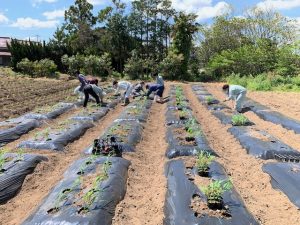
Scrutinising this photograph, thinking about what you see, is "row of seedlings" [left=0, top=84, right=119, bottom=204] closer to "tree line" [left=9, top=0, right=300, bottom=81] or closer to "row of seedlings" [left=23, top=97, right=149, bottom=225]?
"row of seedlings" [left=23, top=97, right=149, bottom=225]

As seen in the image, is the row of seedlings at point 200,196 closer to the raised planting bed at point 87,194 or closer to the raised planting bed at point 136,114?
the raised planting bed at point 87,194

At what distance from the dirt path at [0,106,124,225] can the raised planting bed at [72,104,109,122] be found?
5.88 feet

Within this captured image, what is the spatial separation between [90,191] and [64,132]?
3684 mm

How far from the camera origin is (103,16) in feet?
95.6

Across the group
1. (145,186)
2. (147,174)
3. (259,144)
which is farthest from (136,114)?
(145,186)

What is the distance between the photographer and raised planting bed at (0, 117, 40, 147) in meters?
7.79

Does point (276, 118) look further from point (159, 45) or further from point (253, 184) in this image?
point (159, 45)

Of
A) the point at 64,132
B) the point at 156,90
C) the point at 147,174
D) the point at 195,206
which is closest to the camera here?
the point at 195,206

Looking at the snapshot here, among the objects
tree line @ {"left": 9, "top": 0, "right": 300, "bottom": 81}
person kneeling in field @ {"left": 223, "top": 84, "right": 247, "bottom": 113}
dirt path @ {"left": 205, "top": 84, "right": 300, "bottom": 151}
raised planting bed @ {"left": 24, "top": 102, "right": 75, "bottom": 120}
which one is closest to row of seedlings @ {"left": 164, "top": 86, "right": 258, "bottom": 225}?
dirt path @ {"left": 205, "top": 84, "right": 300, "bottom": 151}

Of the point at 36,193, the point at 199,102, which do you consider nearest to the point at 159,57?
the point at 199,102

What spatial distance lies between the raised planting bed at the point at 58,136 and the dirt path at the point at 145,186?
1.40 meters

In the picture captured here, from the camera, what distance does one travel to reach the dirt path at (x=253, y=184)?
4434 millimetres

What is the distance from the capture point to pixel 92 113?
1052cm

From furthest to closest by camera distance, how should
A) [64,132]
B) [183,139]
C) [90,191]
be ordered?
[64,132] < [183,139] < [90,191]
